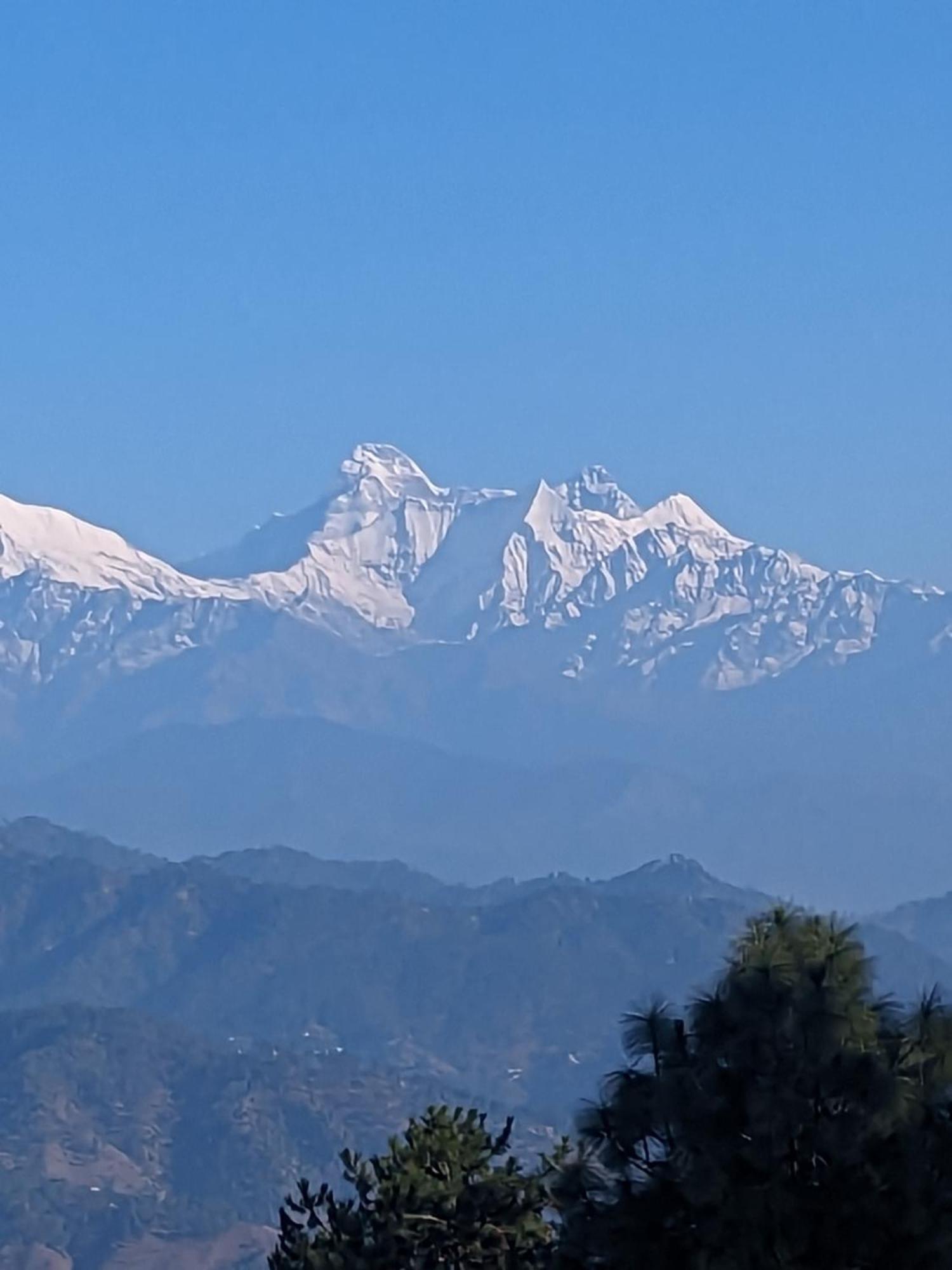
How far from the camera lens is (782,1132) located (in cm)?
1520

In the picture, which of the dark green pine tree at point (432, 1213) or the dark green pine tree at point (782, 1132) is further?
the dark green pine tree at point (432, 1213)

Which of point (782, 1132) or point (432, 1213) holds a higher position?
point (432, 1213)

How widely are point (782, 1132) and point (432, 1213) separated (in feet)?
14.0

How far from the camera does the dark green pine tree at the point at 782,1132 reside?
49.3 ft

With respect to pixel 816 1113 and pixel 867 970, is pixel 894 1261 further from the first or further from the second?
pixel 867 970

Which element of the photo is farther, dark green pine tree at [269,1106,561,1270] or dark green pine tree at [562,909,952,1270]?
dark green pine tree at [269,1106,561,1270]

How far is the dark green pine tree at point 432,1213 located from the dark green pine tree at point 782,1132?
149 centimetres

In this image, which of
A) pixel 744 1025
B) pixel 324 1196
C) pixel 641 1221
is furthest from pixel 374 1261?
pixel 744 1025

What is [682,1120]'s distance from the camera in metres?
15.6

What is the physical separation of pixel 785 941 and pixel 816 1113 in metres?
1.43

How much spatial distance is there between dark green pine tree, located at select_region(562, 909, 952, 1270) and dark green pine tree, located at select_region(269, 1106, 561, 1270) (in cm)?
149

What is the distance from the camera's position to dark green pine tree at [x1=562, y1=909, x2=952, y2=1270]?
592 inches

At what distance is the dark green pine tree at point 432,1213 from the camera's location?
1823 cm

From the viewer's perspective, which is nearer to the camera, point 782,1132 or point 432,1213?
point 782,1132
